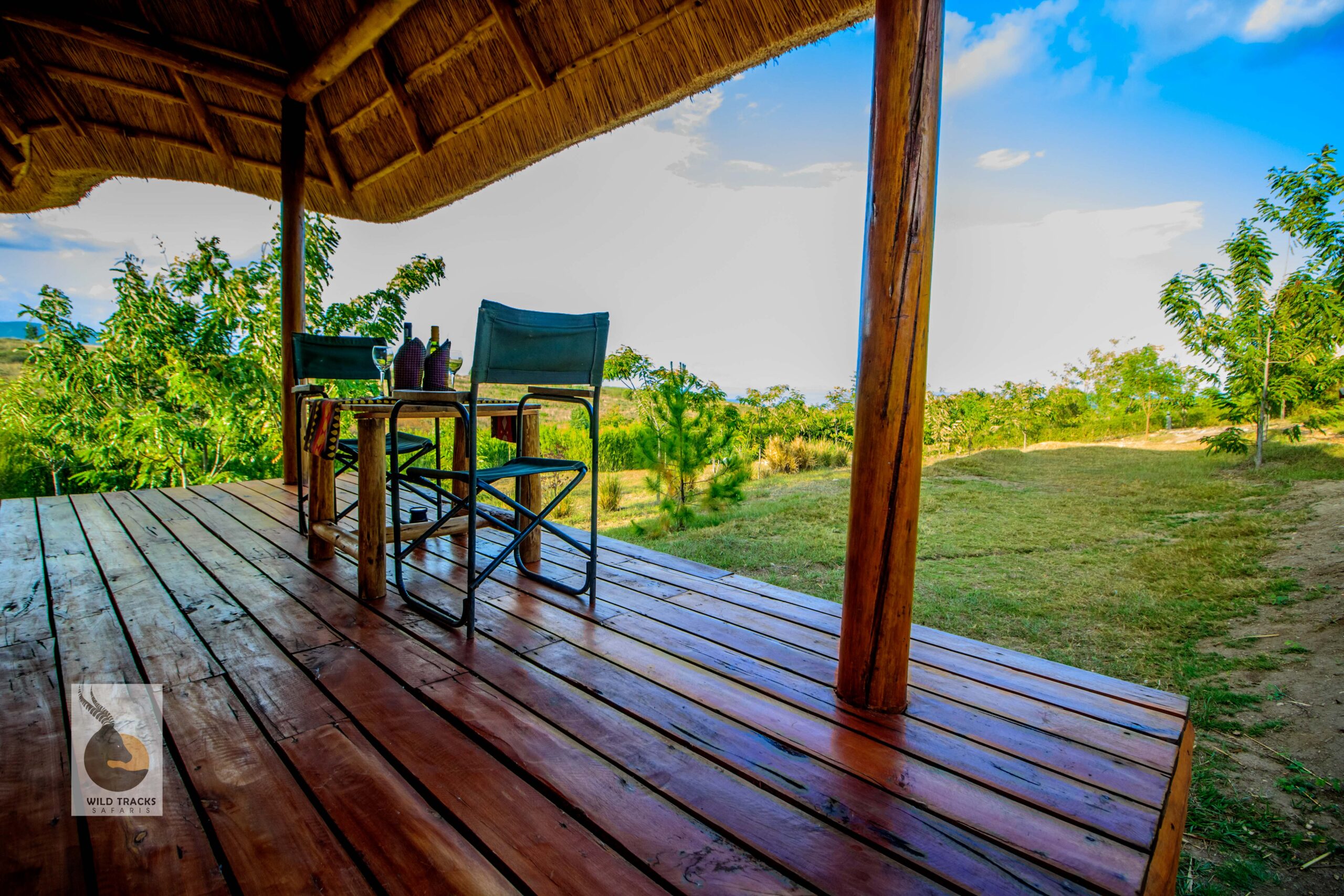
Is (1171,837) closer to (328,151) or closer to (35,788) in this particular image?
(35,788)

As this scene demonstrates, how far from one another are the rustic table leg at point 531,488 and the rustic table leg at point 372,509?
0.50 meters

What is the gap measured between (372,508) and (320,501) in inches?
28.1

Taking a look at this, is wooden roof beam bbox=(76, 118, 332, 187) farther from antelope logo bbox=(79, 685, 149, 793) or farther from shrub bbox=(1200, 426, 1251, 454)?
shrub bbox=(1200, 426, 1251, 454)

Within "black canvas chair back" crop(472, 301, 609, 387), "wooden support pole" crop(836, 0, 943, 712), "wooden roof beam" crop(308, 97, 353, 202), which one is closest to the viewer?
"wooden support pole" crop(836, 0, 943, 712)

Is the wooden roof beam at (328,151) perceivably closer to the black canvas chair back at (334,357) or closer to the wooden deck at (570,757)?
the black canvas chair back at (334,357)

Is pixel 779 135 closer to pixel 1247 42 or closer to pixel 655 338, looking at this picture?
pixel 1247 42

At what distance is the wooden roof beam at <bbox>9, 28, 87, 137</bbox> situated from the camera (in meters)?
3.38

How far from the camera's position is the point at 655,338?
650cm

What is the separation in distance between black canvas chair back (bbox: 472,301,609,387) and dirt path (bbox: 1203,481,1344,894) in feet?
8.20

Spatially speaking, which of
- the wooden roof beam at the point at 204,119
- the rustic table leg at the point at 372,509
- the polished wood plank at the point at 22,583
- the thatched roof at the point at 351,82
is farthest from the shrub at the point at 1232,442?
the wooden roof beam at the point at 204,119

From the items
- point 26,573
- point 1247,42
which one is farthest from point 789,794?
point 1247,42

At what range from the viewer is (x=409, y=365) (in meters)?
2.11

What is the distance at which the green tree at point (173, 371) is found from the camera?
5062 millimetres

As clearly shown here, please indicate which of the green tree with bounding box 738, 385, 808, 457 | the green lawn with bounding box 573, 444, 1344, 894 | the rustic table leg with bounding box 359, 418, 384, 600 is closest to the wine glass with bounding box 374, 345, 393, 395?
the rustic table leg with bounding box 359, 418, 384, 600
